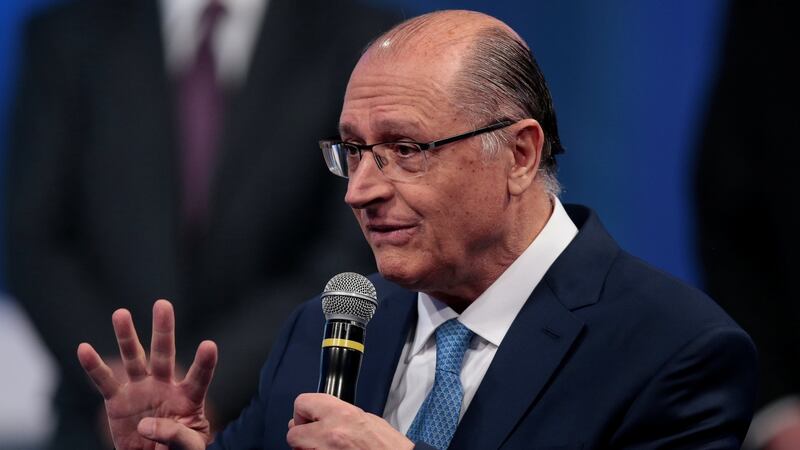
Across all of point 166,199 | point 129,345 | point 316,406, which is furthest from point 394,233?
point 166,199

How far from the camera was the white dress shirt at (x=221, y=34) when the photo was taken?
11.5ft

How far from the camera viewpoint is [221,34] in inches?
138

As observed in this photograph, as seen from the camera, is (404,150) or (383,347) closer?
(404,150)

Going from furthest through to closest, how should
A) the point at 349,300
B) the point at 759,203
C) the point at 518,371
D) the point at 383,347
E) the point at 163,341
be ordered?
1. the point at 759,203
2. the point at 383,347
3. the point at 163,341
4. the point at 518,371
5. the point at 349,300

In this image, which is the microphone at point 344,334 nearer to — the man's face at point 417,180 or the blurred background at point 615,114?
the man's face at point 417,180

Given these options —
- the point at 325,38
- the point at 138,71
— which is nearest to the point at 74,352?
the point at 138,71

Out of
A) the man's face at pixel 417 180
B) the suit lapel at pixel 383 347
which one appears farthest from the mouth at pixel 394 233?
the suit lapel at pixel 383 347

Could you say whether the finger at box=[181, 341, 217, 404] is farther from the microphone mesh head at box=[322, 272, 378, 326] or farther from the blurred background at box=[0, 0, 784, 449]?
the blurred background at box=[0, 0, 784, 449]

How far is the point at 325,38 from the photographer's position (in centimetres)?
351

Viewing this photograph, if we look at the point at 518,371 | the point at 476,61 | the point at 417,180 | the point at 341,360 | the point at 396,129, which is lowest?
the point at 518,371

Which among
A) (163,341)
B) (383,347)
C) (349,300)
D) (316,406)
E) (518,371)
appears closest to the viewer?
(316,406)

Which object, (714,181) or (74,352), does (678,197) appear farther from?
(74,352)

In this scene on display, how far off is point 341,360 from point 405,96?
0.58m

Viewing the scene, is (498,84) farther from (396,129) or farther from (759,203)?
(759,203)
